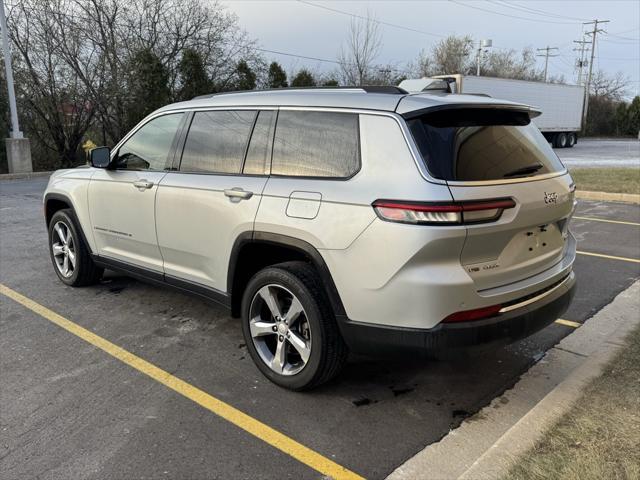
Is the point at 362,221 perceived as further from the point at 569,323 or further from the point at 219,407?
the point at 569,323

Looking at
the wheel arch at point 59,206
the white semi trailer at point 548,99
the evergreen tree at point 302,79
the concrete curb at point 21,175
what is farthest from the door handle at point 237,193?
the evergreen tree at point 302,79

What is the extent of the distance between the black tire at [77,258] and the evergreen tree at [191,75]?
62.9 ft

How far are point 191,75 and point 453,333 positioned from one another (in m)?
23.1

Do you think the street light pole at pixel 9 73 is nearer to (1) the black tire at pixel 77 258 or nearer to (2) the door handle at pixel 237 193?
(1) the black tire at pixel 77 258

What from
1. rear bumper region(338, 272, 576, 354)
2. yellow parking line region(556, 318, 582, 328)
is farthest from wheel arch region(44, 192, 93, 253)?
yellow parking line region(556, 318, 582, 328)

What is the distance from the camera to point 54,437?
115 inches

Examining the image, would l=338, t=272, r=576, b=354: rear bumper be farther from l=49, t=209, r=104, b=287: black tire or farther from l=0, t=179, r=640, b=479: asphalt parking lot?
l=49, t=209, r=104, b=287: black tire

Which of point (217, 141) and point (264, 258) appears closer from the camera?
point (264, 258)

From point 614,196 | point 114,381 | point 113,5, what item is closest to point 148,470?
point 114,381

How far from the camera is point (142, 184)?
14.1 feet

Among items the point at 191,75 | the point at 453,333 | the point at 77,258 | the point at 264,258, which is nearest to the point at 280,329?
the point at 264,258

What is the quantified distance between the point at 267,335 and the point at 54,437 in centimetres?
134

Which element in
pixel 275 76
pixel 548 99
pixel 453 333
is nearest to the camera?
pixel 453 333

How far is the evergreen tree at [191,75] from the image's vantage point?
2341cm
